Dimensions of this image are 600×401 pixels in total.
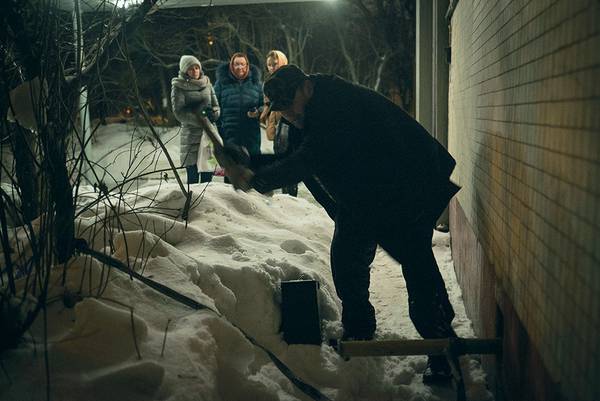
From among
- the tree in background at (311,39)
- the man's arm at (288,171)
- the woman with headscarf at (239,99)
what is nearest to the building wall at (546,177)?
the man's arm at (288,171)

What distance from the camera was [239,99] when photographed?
29.6 ft

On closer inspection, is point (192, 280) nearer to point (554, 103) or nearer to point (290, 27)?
point (554, 103)

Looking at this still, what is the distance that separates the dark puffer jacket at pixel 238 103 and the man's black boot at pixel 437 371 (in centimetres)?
573

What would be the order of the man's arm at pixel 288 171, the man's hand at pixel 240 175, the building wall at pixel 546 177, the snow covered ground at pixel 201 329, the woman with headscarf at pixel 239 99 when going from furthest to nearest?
the woman with headscarf at pixel 239 99
the man's hand at pixel 240 175
the man's arm at pixel 288 171
the snow covered ground at pixel 201 329
the building wall at pixel 546 177

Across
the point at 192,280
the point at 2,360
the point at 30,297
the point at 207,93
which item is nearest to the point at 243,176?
the point at 192,280

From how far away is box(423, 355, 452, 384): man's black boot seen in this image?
3.65m

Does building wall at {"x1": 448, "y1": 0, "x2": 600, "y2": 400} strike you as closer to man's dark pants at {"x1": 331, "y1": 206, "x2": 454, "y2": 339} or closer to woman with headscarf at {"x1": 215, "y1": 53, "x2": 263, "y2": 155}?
man's dark pants at {"x1": 331, "y1": 206, "x2": 454, "y2": 339}

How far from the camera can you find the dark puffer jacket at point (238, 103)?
902cm

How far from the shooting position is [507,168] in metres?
2.99

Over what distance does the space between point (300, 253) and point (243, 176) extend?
2.06m

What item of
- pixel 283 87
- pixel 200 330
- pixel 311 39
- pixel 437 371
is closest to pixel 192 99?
pixel 283 87

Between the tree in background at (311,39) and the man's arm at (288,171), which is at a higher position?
the tree in background at (311,39)

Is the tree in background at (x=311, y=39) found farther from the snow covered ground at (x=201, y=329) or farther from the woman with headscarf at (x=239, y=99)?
the snow covered ground at (x=201, y=329)

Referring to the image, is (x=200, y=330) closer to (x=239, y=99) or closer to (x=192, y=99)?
(x=192, y=99)
